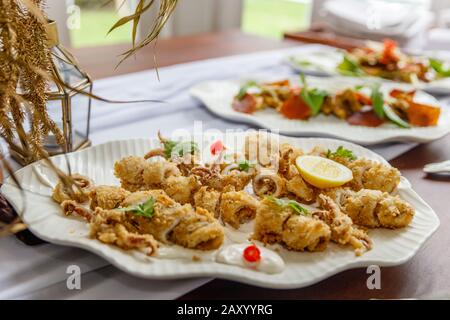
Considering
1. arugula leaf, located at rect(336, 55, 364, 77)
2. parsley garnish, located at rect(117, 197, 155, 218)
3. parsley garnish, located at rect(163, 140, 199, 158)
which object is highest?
parsley garnish, located at rect(117, 197, 155, 218)

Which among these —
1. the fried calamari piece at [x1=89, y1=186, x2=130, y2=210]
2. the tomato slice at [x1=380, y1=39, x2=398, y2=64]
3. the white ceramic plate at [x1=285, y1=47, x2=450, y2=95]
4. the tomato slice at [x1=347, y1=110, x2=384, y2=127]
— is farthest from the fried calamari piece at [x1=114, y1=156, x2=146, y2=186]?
the tomato slice at [x1=380, y1=39, x2=398, y2=64]

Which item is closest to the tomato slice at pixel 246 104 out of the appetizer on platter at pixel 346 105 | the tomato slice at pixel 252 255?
the appetizer on platter at pixel 346 105

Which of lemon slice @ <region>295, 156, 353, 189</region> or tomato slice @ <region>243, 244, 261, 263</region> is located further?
lemon slice @ <region>295, 156, 353, 189</region>

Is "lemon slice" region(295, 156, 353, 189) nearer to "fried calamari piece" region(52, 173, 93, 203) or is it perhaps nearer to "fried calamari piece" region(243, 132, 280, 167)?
"fried calamari piece" region(243, 132, 280, 167)

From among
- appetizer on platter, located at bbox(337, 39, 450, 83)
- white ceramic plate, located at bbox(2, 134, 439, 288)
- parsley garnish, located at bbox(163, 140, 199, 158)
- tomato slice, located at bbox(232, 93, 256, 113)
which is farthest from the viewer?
appetizer on platter, located at bbox(337, 39, 450, 83)

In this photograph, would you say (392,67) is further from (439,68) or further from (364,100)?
(364,100)
